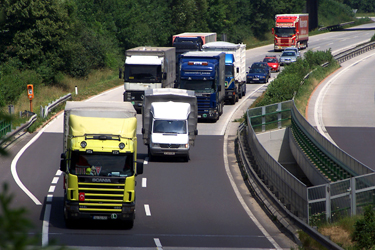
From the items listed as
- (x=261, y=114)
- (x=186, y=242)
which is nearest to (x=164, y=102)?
(x=261, y=114)

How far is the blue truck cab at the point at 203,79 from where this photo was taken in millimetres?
33750

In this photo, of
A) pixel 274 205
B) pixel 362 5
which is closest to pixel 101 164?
pixel 274 205

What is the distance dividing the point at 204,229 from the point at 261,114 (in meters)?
14.7

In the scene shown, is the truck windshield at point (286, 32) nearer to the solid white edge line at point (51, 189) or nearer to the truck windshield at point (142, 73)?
the truck windshield at point (142, 73)

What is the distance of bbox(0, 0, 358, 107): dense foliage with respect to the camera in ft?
170

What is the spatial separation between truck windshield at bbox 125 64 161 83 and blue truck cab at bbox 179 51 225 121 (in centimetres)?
253

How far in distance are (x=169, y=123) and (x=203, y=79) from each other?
28.3ft

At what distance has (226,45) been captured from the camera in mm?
41500

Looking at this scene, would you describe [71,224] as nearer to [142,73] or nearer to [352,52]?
[142,73]

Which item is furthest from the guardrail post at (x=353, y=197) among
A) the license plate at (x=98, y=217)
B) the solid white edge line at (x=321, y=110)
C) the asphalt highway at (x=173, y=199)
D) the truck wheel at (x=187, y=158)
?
the solid white edge line at (x=321, y=110)

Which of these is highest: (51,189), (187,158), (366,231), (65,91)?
(366,231)

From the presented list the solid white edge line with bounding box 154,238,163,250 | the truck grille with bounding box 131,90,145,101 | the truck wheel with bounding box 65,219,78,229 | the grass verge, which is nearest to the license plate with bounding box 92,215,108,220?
the truck wheel with bounding box 65,219,78,229

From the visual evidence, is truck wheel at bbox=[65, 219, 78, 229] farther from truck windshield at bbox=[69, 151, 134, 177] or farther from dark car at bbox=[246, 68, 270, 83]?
dark car at bbox=[246, 68, 270, 83]

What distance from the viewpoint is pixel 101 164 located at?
15.3 metres
